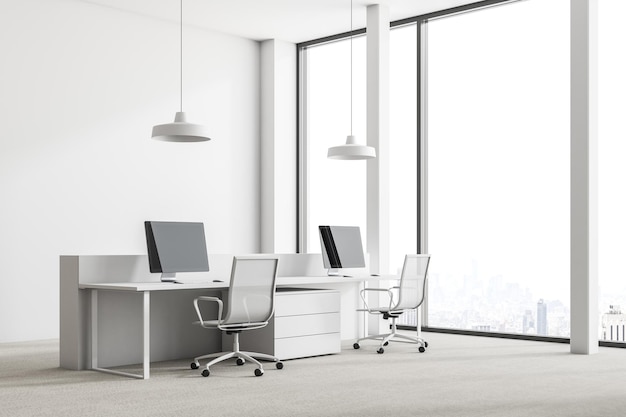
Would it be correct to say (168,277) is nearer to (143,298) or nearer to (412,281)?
(143,298)

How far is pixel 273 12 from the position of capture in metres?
10.9

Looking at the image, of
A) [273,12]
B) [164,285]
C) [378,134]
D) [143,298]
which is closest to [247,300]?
[164,285]

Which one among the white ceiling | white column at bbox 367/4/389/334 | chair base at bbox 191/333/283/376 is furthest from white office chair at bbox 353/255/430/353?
the white ceiling

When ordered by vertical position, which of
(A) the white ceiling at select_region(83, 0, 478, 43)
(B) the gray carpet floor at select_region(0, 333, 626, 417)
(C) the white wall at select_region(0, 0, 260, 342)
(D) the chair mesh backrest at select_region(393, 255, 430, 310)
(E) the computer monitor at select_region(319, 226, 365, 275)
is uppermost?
(A) the white ceiling at select_region(83, 0, 478, 43)

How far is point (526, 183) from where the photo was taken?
9.90 metres

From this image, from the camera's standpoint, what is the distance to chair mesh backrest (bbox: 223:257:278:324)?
22.4 feet

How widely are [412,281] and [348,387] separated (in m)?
2.45

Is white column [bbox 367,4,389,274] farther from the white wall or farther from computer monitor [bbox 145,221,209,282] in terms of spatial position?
computer monitor [bbox 145,221,209,282]

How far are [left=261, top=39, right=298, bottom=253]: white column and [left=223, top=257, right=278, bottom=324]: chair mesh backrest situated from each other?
4.98 metres

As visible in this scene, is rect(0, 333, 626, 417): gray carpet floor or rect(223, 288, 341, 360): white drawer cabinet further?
rect(223, 288, 341, 360): white drawer cabinet

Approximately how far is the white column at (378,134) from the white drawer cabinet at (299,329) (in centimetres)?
224

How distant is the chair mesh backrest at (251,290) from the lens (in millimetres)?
6824

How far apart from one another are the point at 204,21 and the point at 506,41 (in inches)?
158

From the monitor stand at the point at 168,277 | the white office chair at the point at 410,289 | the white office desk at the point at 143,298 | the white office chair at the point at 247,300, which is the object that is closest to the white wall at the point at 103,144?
the white office desk at the point at 143,298
